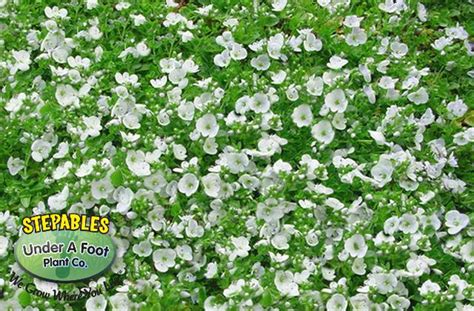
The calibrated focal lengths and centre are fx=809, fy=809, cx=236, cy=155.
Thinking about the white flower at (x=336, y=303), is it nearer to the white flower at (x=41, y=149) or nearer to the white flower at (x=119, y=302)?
the white flower at (x=119, y=302)

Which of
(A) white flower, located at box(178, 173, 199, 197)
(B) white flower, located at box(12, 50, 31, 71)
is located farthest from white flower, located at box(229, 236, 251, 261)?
(B) white flower, located at box(12, 50, 31, 71)

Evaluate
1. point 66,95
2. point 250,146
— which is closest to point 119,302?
point 250,146

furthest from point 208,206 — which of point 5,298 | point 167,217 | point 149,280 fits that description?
point 5,298

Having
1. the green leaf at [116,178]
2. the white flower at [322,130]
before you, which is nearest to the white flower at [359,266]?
the white flower at [322,130]

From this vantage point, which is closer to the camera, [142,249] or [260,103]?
[142,249]

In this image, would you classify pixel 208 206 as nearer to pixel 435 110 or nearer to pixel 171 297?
pixel 171 297

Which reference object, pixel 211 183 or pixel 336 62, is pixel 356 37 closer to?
pixel 336 62

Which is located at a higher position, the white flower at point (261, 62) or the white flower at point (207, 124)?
the white flower at point (261, 62)
